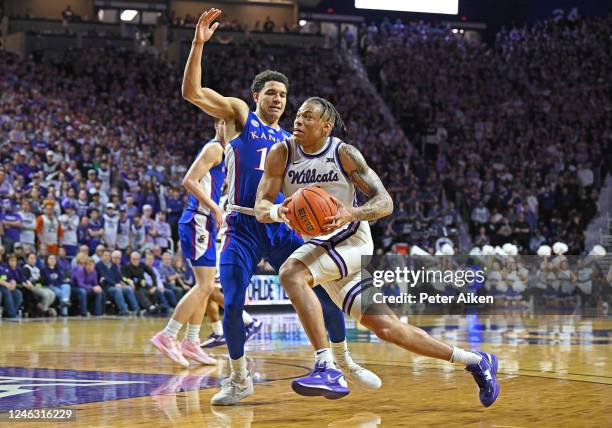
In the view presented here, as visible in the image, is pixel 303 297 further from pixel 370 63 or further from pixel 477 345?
pixel 370 63

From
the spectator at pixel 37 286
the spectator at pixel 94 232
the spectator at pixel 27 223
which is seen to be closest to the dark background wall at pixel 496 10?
the spectator at pixel 94 232

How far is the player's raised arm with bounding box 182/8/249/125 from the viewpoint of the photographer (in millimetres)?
6264

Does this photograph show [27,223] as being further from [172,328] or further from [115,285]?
[172,328]

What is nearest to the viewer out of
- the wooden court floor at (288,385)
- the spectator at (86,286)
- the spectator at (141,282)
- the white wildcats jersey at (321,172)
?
the wooden court floor at (288,385)

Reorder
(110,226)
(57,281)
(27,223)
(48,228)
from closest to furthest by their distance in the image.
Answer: (57,281), (27,223), (48,228), (110,226)

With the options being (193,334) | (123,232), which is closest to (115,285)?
(123,232)

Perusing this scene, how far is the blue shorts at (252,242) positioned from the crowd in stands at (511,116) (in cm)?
1502

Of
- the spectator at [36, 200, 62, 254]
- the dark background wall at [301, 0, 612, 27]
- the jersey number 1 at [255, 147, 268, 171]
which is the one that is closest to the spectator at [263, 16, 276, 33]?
the dark background wall at [301, 0, 612, 27]

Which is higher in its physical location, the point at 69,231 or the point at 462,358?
the point at 69,231

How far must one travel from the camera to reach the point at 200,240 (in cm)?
862

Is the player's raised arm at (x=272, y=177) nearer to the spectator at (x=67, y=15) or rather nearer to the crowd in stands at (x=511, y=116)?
the crowd in stands at (x=511, y=116)

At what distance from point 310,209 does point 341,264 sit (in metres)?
0.53

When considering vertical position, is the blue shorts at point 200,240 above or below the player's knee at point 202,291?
above

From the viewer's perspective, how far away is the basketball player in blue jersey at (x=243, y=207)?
6199mm
